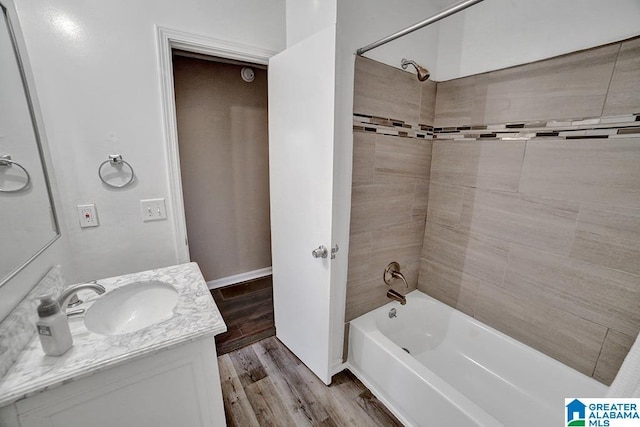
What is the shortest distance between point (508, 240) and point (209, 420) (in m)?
1.77

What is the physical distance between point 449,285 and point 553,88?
131 centimetres

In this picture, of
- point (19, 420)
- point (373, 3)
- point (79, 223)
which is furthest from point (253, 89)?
point (19, 420)

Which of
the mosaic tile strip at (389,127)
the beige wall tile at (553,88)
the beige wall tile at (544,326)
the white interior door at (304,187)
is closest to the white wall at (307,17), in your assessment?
the white interior door at (304,187)

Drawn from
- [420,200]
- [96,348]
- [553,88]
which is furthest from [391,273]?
[96,348]

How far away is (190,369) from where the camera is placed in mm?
941

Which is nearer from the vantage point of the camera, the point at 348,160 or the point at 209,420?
the point at 209,420

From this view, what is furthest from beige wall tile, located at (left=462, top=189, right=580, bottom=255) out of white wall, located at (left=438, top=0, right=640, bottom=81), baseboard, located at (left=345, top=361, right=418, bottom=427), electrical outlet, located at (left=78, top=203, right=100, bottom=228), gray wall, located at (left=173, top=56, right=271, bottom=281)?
electrical outlet, located at (left=78, top=203, right=100, bottom=228)

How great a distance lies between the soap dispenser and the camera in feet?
2.42

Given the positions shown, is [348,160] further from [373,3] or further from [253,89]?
[253,89]

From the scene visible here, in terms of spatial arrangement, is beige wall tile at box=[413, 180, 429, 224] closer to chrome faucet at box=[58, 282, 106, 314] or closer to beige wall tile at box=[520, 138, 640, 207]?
beige wall tile at box=[520, 138, 640, 207]

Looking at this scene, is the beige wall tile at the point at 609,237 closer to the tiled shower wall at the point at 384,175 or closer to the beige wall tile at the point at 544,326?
the beige wall tile at the point at 544,326

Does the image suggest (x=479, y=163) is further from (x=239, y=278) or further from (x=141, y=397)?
(x=239, y=278)

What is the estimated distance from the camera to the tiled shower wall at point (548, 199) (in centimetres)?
115

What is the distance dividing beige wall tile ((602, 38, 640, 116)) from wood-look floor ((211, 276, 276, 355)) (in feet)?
7.92
